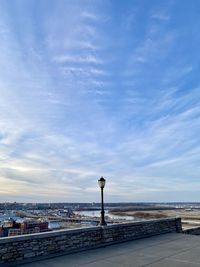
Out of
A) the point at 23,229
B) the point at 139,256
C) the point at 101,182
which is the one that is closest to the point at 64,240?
the point at 139,256

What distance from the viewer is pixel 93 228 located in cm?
1135

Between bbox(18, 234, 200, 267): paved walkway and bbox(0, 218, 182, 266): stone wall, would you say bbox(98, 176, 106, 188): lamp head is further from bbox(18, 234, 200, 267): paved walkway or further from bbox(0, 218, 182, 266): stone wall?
bbox(18, 234, 200, 267): paved walkway

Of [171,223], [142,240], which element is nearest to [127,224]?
[142,240]

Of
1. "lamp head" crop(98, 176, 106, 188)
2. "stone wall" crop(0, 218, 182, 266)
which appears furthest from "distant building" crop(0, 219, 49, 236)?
"lamp head" crop(98, 176, 106, 188)

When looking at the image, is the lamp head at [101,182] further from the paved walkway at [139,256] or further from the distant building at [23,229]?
the distant building at [23,229]

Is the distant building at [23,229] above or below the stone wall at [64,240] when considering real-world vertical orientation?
above

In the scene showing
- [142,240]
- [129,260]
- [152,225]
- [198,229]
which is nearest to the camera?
[129,260]

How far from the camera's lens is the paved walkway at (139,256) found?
27.8 ft

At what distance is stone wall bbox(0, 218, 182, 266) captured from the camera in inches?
337

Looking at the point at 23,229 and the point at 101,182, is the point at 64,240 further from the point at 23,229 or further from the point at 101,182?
the point at 23,229

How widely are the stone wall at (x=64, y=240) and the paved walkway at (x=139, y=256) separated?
15.9 inches

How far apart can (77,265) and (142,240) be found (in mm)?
4851

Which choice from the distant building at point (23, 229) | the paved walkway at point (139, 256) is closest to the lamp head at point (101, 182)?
the paved walkway at point (139, 256)

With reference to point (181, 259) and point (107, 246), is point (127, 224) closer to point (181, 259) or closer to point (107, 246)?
point (107, 246)
